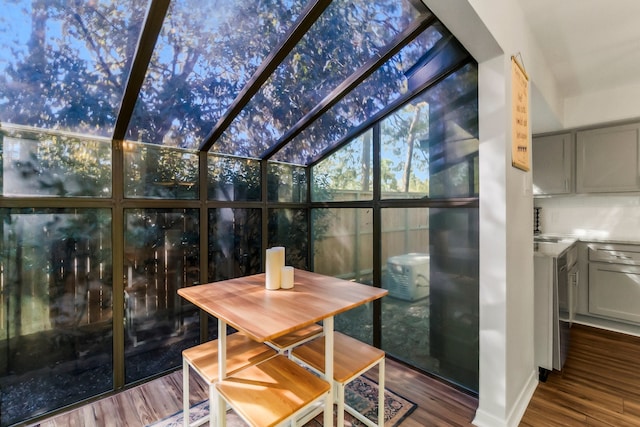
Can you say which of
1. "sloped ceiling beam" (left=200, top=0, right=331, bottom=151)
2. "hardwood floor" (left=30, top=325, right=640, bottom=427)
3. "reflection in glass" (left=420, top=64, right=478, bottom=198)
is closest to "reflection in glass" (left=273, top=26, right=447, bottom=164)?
"reflection in glass" (left=420, top=64, right=478, bottom=198)

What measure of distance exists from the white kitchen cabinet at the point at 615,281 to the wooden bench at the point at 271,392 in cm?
338

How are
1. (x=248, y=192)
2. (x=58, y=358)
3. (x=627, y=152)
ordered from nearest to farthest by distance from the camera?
1. (x=58, y=358)
2. (x=248, y=192)
3. (x=627, y=152)

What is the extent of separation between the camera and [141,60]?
146 cm

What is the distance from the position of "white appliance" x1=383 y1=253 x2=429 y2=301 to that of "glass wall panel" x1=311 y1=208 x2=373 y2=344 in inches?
8.3

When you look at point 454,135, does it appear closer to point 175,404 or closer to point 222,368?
point 222,368

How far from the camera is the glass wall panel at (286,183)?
114 inches

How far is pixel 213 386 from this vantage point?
4.49 ft

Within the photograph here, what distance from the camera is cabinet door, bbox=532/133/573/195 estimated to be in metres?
3.30

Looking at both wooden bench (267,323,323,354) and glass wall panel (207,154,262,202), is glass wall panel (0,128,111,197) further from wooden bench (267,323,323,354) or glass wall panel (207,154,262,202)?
wooden bench (267,323,323,354)

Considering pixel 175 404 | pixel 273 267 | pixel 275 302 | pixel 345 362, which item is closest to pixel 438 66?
pixel 273 267

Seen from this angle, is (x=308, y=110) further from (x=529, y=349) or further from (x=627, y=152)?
(x=627, y=152)

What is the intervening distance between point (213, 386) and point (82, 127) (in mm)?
1692

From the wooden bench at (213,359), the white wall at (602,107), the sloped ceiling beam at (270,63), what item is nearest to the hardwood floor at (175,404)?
the wooden bench at (213,359)

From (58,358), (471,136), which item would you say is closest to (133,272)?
(58,358)
